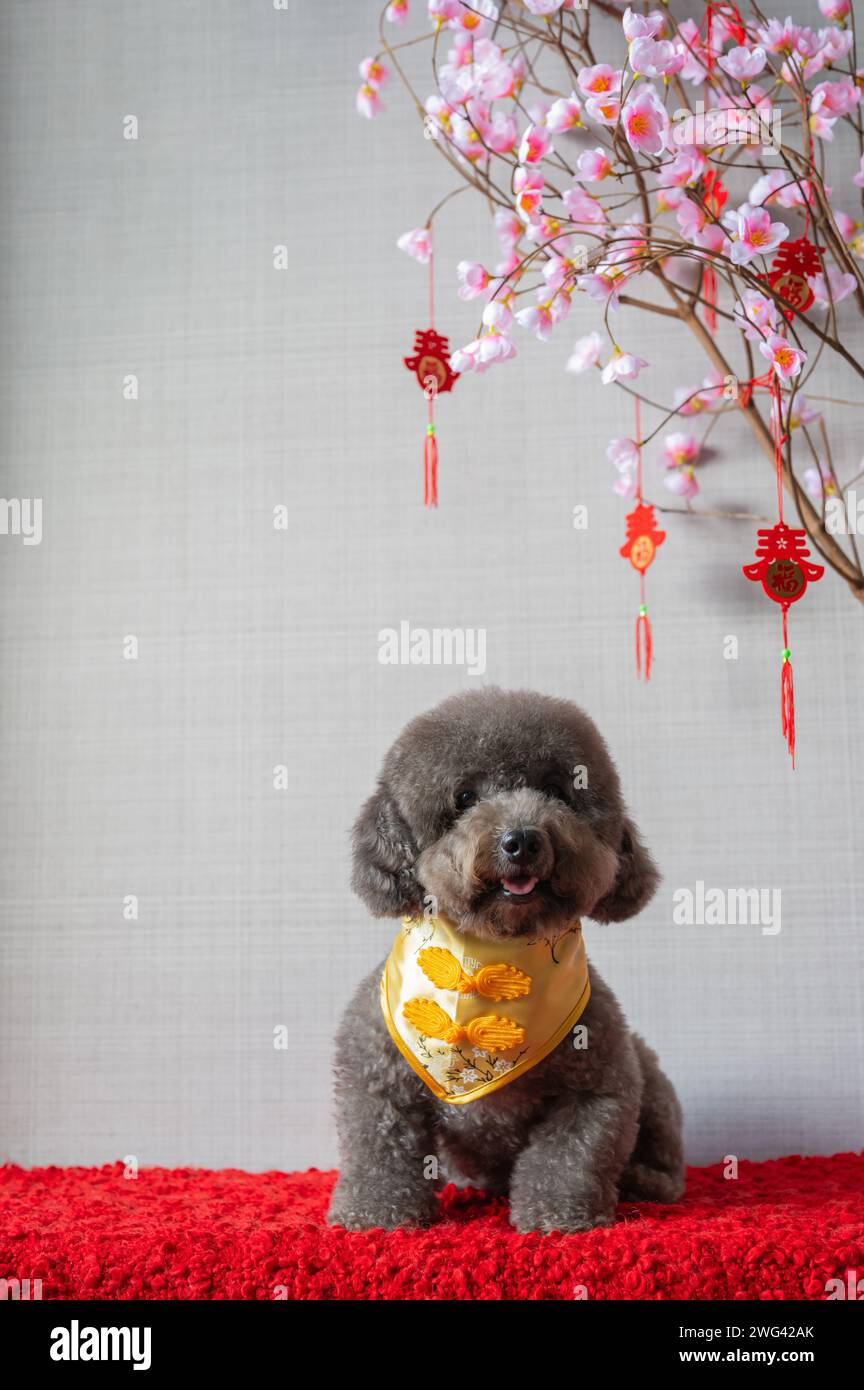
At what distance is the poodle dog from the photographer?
1335 mm

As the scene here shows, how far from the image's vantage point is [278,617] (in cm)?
199

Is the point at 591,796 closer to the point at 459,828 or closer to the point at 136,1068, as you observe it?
the point at 459,828

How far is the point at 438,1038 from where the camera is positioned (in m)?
1.39

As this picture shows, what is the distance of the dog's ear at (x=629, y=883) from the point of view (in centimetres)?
147

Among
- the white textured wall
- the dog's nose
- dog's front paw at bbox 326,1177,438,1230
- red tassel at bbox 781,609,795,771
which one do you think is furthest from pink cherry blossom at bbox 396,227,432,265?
dog's front paw at bbox 326,1177,438,1230

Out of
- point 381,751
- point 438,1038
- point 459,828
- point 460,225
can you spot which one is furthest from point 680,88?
point 438,1038

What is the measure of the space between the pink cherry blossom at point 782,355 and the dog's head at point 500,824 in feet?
1.99

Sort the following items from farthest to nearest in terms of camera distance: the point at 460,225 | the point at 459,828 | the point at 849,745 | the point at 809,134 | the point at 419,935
Answer: the point at 460,225 → the point at 849,745 → the point at 809,134 → the point at 419,935 → the point at 459,828

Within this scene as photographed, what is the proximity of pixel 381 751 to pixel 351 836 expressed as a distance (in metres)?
0.49

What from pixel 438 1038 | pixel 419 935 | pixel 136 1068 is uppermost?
pixel 419 935

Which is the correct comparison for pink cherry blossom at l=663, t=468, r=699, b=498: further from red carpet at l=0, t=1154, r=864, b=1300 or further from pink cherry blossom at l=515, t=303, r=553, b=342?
red carpet at l=0, t=1154, r=864, b=1300

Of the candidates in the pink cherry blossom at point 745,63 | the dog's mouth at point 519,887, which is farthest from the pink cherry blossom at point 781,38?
the dog's mouth at point 519,887

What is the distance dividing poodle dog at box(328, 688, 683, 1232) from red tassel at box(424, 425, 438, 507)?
1.97 feet

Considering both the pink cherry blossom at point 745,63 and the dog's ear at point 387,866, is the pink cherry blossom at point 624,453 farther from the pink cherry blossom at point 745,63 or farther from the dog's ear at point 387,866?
the dog's ear at point 387,866
